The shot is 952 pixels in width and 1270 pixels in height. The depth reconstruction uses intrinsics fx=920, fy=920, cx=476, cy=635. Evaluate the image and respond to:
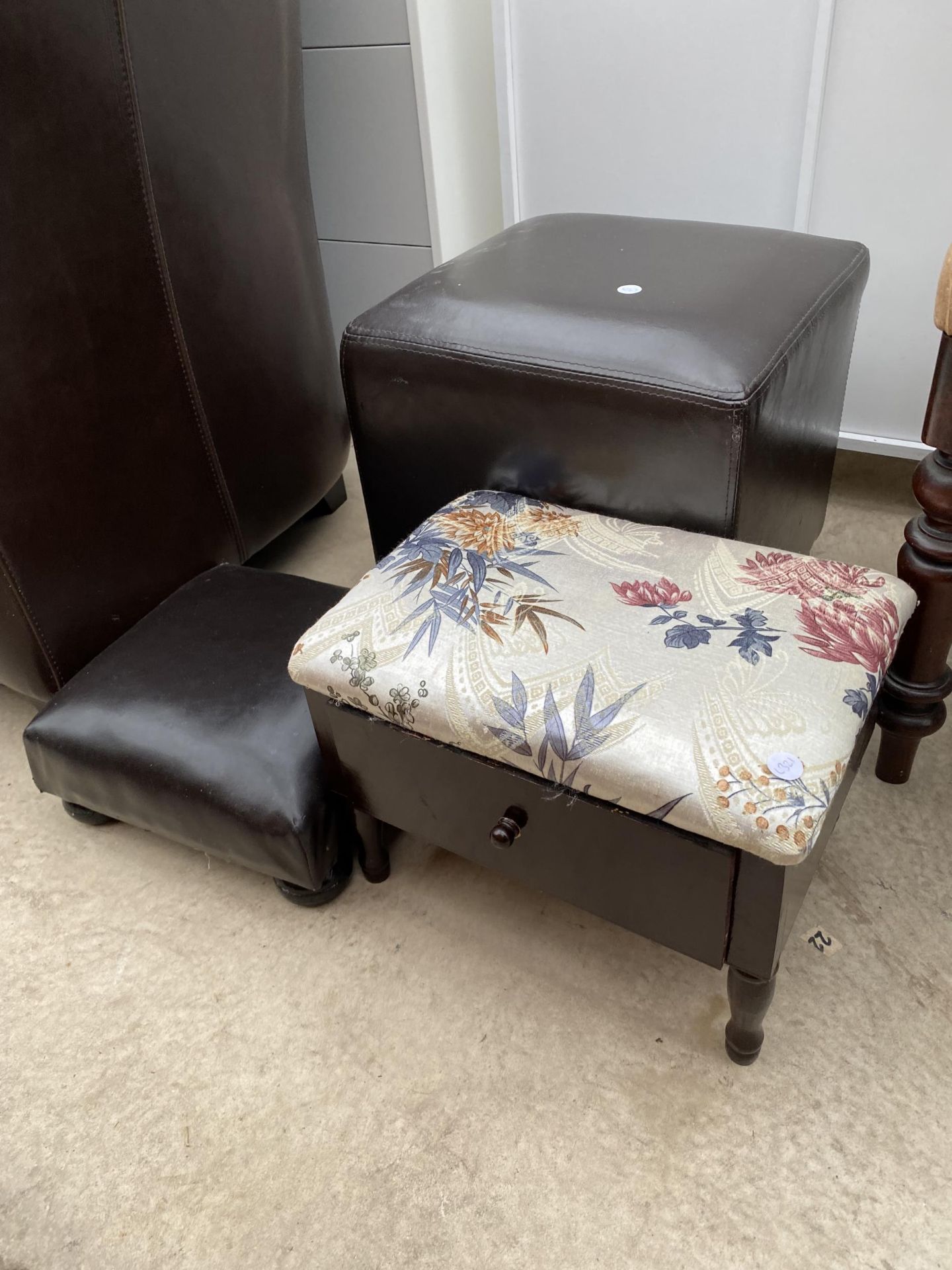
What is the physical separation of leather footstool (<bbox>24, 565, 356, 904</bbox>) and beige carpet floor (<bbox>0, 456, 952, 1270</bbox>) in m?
0.08

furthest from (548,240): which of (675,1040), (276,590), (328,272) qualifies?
(675,1040)

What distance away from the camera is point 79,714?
993 mm

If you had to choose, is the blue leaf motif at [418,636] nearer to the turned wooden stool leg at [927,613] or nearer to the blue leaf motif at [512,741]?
the blue leaf motif at [512,741]

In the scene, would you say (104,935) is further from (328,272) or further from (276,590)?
(328,272)

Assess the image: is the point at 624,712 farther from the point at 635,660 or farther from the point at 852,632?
the point at 852,632

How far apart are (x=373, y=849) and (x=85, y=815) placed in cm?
38

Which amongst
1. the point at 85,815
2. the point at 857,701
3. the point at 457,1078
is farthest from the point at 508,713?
the point at 85,815

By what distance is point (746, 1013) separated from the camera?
0.74 m

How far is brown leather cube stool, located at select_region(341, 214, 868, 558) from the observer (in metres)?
0.87

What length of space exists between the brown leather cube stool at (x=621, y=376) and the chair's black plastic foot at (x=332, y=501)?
454mm

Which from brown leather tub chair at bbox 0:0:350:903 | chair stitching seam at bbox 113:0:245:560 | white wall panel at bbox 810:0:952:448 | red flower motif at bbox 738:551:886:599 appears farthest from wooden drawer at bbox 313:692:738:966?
white wall panel at bbox 810:0:952:448

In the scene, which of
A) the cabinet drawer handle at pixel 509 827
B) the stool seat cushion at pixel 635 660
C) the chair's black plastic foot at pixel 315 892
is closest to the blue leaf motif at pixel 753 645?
the stool seat cushion at pixel 635 660

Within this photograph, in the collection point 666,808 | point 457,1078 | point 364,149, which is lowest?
point 457,1078

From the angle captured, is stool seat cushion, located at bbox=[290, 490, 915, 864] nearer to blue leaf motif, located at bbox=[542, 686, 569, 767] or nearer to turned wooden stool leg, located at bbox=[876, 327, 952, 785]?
blue leaf motif, located at bbox=[542, 686, 569, 767]
